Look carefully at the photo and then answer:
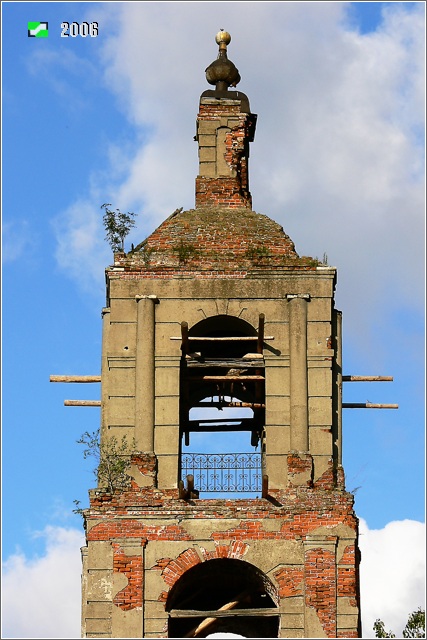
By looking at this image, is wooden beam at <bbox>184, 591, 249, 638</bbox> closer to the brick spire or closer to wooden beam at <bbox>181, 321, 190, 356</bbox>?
wooden beam at <bbox>181, 321, 190, 356</bbox>

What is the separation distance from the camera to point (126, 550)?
971 inches

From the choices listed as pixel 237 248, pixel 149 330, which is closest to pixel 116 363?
pixel 149 330

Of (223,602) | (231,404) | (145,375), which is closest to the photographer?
(145,375)

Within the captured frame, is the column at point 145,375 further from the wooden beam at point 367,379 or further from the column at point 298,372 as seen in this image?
the wooden beam at point 367,379

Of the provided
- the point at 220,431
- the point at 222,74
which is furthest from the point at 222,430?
the point at 222,74

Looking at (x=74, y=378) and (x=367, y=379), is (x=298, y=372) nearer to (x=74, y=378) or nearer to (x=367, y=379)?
(x=367, y=379)

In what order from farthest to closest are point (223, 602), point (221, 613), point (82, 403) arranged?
point (223, 602), point (82, 403), point (221, 613)

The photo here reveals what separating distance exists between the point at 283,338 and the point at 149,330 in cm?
167

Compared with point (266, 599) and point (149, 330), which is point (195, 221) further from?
point (266, 599)

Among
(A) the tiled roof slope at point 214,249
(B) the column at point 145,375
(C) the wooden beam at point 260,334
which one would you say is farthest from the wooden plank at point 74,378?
(C) the wooden beam at point 260,334

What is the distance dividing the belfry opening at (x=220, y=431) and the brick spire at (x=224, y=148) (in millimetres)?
34

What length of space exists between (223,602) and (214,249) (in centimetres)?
454

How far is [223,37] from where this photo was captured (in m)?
29.4

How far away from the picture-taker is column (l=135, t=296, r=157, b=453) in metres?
25.4
